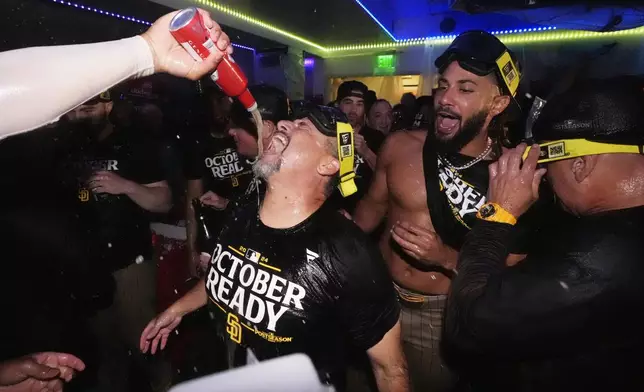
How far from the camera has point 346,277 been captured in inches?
85.1

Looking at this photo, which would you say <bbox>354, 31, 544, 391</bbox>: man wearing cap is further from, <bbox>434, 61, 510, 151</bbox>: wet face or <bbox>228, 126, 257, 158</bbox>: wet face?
<bbox>228, 126, 257, 158</bbox>: wet face

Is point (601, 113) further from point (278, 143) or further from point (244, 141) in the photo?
point (244, 141)

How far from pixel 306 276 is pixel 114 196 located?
2.79 metres

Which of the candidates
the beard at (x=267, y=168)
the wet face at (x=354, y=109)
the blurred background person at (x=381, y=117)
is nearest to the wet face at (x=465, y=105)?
the beard at (x=267, y=168)

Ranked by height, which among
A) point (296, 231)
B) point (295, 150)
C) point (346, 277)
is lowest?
point (346, 277)

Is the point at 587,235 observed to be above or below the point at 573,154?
below

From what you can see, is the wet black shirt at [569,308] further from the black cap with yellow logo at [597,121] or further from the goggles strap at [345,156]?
the goggles strap at [345,156]

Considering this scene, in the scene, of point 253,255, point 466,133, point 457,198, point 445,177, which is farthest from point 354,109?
point 253,255

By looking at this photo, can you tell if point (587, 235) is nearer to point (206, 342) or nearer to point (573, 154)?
point (573, 154)

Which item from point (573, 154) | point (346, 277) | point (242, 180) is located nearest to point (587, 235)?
point (573, 154)

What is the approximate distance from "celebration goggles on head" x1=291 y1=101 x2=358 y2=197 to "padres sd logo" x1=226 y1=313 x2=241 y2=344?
1056 mm

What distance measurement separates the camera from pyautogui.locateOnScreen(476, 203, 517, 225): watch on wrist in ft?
7.13

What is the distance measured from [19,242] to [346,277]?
2.35 m

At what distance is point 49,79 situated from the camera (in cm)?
109
